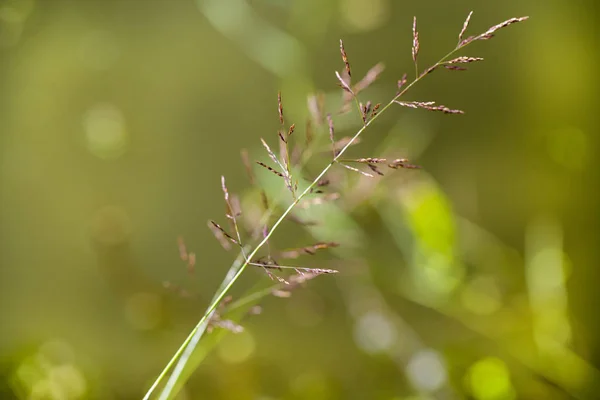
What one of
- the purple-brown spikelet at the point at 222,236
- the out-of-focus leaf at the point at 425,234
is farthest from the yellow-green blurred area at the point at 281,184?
the purple-brown spikelet at the point at 222,236

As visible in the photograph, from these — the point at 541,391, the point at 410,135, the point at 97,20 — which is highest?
the point at 97,20

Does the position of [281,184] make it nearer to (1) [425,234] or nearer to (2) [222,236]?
(1) [425,234]

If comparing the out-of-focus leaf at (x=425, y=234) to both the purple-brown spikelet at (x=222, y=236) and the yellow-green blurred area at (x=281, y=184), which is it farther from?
the purple-brown spikelet at (x=222, y=236)

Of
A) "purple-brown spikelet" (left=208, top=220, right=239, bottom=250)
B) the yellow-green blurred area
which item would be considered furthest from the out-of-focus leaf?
"purple-brown spikelet" (left=208, top=220, right=239, bottom=250)

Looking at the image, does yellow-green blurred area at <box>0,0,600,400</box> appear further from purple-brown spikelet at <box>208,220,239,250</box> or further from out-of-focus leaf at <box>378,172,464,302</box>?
purple-brown spikelet at <box>208,220,239,250</box>

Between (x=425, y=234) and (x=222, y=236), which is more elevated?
(x=222, y=236)

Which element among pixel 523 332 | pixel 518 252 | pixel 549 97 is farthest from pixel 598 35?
pixel 523 332

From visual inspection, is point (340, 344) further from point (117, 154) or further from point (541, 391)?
point (117, 154)

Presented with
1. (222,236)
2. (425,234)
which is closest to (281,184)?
(425,234)

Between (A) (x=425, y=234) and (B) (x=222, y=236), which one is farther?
(A) (x=425, y=234)
